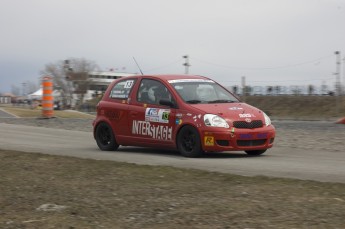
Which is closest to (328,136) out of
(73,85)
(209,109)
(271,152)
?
(271,152)

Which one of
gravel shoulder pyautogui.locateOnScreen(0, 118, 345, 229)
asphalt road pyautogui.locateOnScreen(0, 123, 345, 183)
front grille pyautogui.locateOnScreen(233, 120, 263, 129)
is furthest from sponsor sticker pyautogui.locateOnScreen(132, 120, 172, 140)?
gravel shoulder pyautogui.locateOnScreen(0, 118, 345, 229)

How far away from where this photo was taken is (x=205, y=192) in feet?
20.5

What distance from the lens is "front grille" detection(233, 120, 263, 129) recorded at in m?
9.89

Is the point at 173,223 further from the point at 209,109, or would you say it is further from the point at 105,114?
the point at 105,114

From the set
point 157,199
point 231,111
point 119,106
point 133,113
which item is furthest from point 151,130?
point 157,199

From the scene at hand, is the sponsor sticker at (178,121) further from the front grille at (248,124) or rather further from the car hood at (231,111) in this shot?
the front grille at (248,124)

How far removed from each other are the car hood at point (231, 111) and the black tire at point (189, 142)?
47 centimetres

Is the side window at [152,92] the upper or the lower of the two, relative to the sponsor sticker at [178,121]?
upper

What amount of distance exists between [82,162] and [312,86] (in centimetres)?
5631

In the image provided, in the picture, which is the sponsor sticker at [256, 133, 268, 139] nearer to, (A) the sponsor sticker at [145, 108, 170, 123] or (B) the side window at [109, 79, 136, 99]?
(A) the sponsor sticker at [145, 108, 170, 123]

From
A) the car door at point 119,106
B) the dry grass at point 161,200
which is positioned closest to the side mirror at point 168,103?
the car door at point 119,106

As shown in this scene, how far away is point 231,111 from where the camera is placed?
1004 centimetres

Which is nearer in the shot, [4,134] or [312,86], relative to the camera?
[4,134]

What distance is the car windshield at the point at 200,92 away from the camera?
34.7ft
